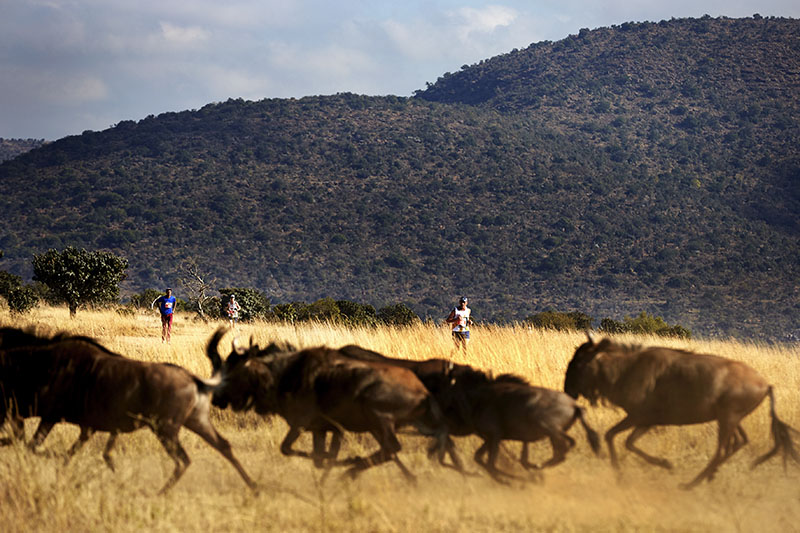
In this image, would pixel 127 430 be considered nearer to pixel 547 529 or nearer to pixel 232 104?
pixel 547 529

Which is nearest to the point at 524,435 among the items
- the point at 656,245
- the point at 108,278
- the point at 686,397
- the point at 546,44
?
the point at 686,397

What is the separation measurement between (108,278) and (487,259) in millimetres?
47428

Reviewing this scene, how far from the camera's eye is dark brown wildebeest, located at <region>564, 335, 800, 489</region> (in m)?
7.61

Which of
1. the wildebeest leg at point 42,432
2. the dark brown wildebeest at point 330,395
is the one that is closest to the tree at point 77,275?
the wildebeest leg at point 42,432

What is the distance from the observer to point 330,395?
7539 millimetres

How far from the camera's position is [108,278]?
109 ft

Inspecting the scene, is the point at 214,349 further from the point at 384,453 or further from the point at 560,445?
the point at 560,445

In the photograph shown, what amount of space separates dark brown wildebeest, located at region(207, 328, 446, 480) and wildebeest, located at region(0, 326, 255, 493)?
1.37 ft

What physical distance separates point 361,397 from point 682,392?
2868mm

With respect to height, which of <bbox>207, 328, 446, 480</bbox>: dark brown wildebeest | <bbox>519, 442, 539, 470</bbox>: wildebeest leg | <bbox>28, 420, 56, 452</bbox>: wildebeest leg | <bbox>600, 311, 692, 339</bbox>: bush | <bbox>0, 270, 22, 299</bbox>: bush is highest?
<bbox>207, 328, 446, 480</bbox>: dark brown wildebeest

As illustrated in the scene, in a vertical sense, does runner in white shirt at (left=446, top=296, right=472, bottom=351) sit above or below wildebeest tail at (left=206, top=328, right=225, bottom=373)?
below

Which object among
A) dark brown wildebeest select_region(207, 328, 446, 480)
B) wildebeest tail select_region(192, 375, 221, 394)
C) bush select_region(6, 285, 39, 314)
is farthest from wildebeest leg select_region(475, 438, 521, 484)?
bush select_region(6, 285, 39, 314)

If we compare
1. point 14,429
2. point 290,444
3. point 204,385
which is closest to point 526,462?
point 290,444

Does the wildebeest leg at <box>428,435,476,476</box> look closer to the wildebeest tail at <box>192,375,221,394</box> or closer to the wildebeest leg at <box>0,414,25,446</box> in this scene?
the wildebeest tail at <box>192,375,221,394</box>
